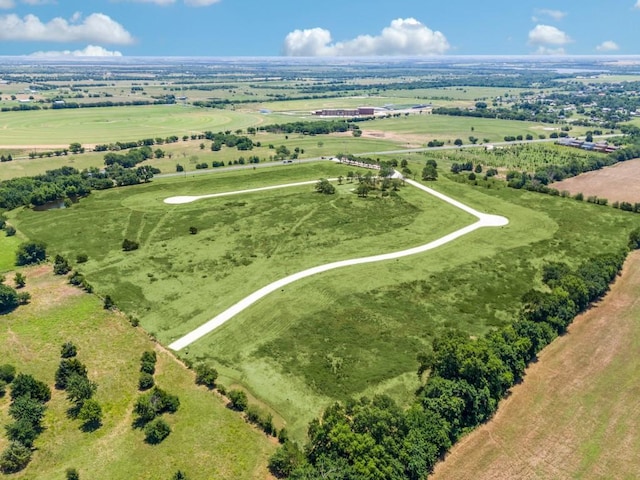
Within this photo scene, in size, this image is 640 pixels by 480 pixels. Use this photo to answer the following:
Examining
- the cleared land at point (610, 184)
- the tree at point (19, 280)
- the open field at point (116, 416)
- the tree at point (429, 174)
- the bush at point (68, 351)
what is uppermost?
the tree at point (429, 174)

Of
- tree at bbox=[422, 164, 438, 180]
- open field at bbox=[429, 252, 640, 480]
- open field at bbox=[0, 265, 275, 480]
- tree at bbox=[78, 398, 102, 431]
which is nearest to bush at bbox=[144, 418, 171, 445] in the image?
open field at bbox=[0, 265, 275, 480]

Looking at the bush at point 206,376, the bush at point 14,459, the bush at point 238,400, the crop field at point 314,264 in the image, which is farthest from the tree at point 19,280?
the bush at point 238,400

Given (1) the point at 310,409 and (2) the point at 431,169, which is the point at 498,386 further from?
(2) the point at 431,169

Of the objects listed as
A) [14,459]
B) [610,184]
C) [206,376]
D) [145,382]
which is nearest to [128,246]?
[145,382]

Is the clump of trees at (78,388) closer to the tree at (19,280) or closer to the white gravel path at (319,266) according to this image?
the white gravel path at (319,266)

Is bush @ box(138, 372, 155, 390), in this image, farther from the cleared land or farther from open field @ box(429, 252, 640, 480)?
the cleared land

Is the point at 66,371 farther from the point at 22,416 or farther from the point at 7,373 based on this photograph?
the point at 22,416
